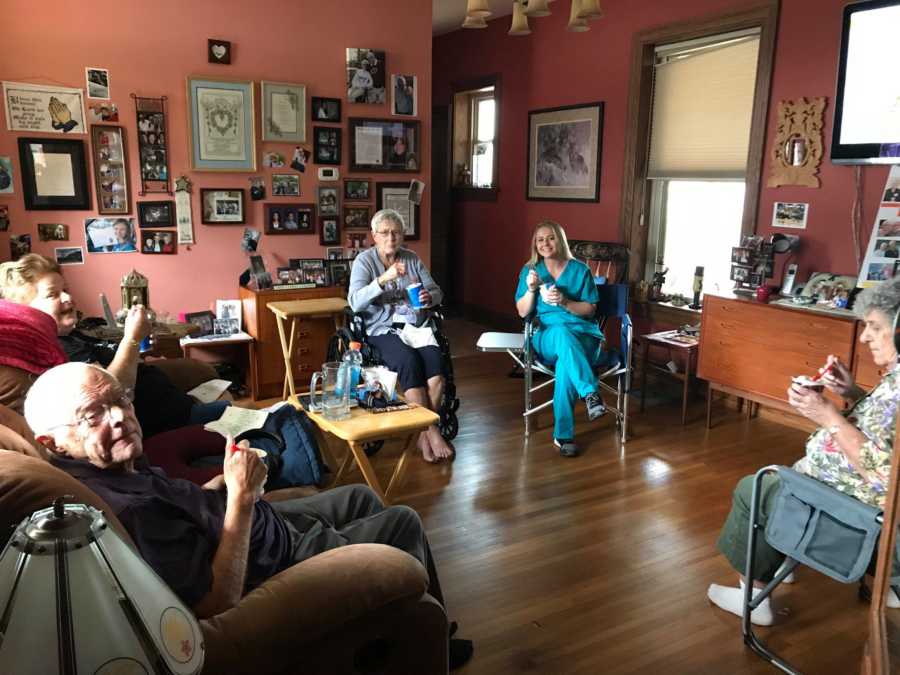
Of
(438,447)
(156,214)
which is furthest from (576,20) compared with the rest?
(156,214)

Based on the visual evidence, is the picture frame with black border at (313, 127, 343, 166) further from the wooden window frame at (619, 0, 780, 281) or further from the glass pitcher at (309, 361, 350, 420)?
the glass pitcher at (309, 361, 350, 420)

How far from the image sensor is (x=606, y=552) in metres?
2.76

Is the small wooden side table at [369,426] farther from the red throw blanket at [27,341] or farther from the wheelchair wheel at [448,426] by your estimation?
the red throw blanket at [27,341]

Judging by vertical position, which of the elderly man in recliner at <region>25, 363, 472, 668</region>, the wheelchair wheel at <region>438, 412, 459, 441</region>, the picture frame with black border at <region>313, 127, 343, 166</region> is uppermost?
the picture frame with black border at <region>313, 127, 343, 166</region>

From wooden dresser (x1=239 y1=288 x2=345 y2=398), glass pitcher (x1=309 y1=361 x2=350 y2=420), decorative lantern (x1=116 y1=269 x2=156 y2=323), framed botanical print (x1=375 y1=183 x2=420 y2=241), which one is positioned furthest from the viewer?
framed botanical print (x1=375 y1=183 x2=420 y2=241)

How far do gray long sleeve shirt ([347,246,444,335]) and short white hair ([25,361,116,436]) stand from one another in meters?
2.39

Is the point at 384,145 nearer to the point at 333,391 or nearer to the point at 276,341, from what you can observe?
the point at 276,341

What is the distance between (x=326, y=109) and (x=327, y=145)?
0.76ft

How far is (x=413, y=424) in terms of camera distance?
2756 mm

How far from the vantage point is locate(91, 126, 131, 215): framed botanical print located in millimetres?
4082

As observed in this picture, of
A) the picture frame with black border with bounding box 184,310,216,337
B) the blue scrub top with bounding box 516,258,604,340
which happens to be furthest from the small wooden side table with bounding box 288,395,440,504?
the picture frame with black border with bounding box 184,310,216,337

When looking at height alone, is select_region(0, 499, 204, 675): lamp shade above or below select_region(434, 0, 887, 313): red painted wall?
below

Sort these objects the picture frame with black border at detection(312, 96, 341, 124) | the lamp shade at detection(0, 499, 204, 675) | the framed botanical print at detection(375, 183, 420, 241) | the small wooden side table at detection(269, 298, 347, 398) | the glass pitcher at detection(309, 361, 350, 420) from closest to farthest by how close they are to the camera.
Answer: the lamp shade at detection(0, 499, 204, 675) → the glass pitcher at detection(309, 361, 350, 420) → the small wooden side table at detection(269, 298, 347, 398) → the picture frame with black border at detection(312, 96, 341, 124) → the framed botanical print at detection(375, 183, 420, 241)

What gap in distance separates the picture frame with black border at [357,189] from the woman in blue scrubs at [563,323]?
4.71ft
